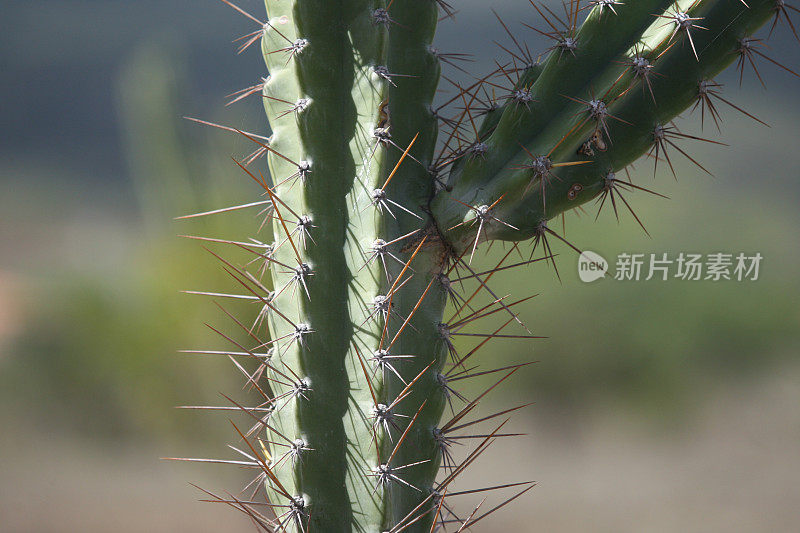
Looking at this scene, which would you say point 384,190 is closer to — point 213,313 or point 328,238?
point 328,238

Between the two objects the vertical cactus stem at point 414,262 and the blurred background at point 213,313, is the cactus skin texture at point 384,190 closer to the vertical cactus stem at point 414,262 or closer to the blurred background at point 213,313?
the vertical cactus stem at point 414,262

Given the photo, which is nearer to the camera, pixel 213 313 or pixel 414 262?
pixel 414 262

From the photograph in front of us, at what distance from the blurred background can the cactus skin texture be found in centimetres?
172

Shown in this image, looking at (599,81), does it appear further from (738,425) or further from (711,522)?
(738,425)

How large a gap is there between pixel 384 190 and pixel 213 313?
1817 mm

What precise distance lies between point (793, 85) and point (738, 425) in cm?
145

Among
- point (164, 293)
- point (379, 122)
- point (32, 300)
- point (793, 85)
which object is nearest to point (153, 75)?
point (164, 293)

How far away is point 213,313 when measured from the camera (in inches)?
93.4

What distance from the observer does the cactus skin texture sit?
2.23 ft

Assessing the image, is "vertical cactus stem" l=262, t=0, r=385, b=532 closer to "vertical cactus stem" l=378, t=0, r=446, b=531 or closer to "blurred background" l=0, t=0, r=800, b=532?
"vertical cactus stem" l=378, t=0, r=446, b=531

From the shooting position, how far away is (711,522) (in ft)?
8.15

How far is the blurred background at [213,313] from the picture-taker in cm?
253

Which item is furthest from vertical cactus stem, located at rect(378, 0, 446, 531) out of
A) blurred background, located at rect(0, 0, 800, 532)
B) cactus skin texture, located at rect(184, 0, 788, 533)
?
blurred background, located at rect(0, 0, 800, 532)

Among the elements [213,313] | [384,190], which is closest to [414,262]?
[384,190]
